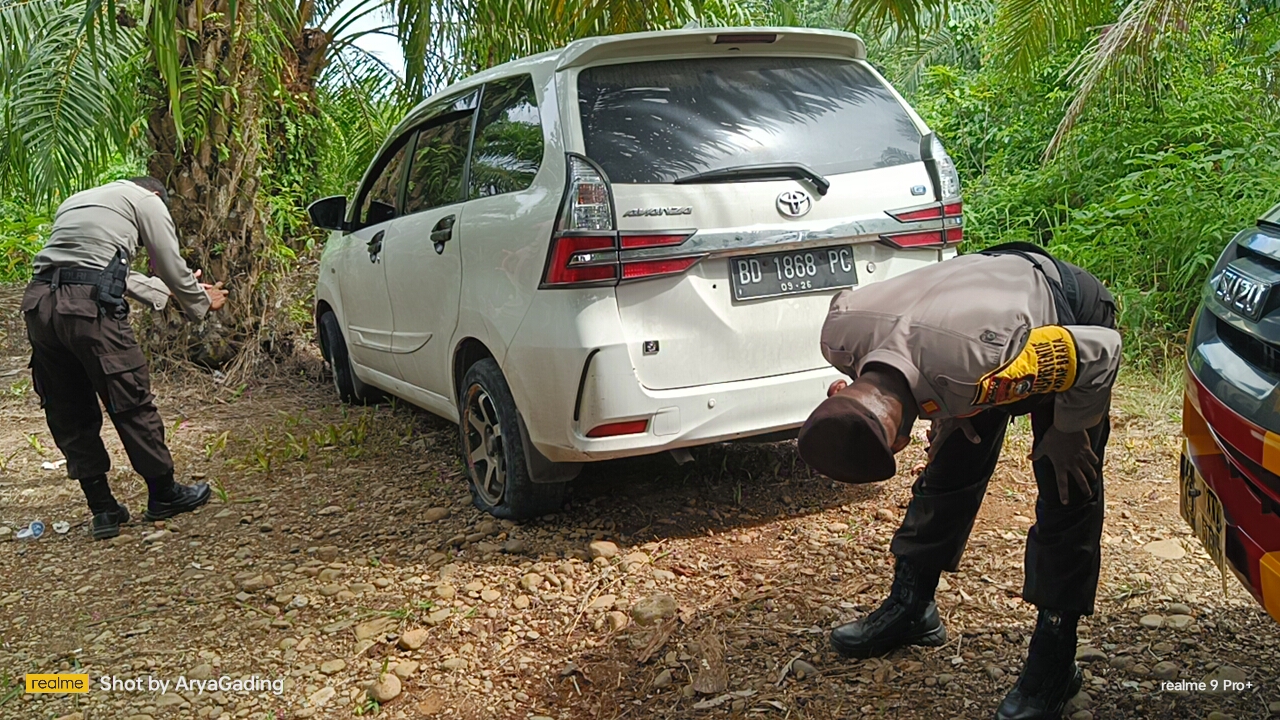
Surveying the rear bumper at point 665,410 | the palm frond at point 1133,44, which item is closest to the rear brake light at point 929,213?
the rear bumper at point 665,410

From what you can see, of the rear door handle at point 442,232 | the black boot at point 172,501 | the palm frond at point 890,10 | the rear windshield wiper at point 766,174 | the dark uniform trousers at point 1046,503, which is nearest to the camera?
the dark uniform trousers at point 1046,503

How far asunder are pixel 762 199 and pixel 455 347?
147 cm

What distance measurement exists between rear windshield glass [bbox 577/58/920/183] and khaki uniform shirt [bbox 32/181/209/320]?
7.22ft

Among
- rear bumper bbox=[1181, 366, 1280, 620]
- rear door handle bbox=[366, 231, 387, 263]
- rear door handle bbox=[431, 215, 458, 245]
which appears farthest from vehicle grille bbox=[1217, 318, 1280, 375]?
rear door handle bbox=[366, 231, 387, 263]

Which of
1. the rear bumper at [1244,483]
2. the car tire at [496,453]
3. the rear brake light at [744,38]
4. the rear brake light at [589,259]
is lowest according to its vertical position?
the car tire at [496,453]

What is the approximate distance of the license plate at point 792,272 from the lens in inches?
145

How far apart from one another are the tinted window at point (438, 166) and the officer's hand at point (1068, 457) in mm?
2783

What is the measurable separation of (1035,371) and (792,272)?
65.4 inches

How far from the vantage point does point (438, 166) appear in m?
4.75

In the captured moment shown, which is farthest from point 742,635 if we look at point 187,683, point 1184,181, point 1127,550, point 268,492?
point 1184,181

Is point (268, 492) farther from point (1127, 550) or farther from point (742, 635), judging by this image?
point (1127, 550)

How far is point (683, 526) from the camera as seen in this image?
13.4 ft

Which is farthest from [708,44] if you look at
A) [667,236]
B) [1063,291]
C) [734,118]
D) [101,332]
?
[101,332]

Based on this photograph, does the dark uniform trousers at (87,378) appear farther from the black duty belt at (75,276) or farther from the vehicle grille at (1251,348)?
the vehicle grille at (1251,348)
